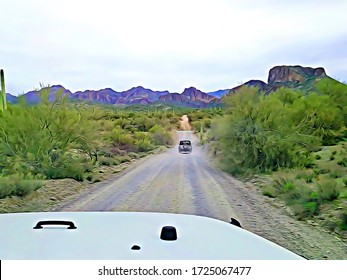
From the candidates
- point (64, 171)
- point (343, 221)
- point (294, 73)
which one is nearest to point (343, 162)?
point (343, 221)

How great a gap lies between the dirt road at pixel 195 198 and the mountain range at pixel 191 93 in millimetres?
261

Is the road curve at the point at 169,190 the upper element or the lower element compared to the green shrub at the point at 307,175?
lower

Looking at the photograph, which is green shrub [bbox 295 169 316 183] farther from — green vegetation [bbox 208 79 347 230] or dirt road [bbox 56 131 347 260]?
dirt road [bbox 56 131 347 260]

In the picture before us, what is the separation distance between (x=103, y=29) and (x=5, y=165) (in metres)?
1.06

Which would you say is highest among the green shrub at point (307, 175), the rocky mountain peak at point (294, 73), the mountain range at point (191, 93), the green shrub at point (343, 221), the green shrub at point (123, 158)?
the rocky mountain peak at point (294, 73)

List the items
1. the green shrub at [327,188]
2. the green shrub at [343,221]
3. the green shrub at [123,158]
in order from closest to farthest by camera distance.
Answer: the green shrub at [343,221] < the green shrub at [327,188] < the green shrub at [123,158]

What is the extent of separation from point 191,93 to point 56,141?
94 cm

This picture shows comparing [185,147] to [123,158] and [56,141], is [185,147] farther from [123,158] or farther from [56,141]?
[56,141]

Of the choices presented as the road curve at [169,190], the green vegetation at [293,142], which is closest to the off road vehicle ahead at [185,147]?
the road curve at [169,190]

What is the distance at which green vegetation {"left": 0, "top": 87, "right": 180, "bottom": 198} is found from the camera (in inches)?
110

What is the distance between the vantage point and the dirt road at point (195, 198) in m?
2.49

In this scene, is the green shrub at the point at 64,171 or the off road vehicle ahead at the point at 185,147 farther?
the off road vehicle ahead at the point at 185,147

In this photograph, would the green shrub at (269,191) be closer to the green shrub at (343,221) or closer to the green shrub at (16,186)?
the green shrub at (343,221)

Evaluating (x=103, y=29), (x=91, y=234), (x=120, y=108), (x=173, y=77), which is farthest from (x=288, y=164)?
(x=91, y=234)
